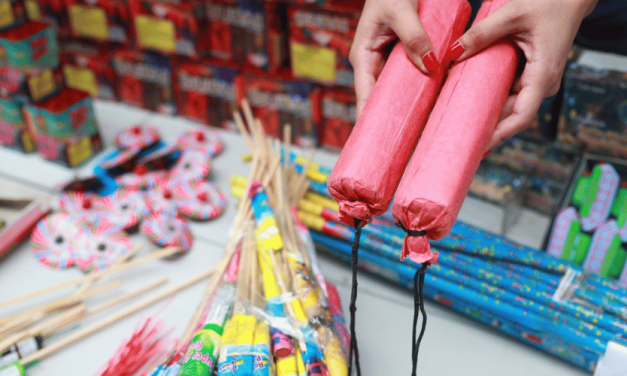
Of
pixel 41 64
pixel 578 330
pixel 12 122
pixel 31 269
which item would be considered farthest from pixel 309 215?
pixel 12 122

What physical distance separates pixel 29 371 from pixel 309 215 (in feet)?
2.77

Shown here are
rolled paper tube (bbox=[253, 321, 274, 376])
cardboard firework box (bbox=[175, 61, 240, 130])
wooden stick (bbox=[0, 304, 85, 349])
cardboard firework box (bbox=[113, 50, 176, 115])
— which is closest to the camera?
rolled paper tube (bbox=[253, 321, 274, 376])

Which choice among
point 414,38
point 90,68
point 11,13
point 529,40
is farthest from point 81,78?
point 529,40

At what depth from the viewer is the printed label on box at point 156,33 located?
6.90 ft

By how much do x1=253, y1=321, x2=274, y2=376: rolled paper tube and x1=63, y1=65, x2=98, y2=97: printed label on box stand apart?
1764mm

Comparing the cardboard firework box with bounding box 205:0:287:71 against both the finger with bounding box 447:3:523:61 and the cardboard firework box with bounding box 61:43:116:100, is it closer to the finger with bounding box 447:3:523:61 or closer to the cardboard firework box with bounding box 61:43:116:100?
the cardboard firework box with bounding box 61:43:116:100

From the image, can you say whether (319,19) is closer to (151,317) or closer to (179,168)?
(179,168)

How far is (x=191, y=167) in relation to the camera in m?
1.96

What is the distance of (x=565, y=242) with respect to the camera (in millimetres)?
1558

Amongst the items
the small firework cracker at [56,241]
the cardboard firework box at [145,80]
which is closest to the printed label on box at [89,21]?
the cardboard firework box at [145,80]

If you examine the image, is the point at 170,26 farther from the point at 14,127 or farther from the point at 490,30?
the point at 490,30

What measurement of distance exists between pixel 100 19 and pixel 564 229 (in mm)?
1964

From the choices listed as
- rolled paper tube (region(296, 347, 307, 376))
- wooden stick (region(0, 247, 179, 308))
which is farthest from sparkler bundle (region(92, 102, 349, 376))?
wooden stick (region(0, 247, 179, 308))

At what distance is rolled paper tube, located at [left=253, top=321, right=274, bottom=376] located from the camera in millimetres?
1092
